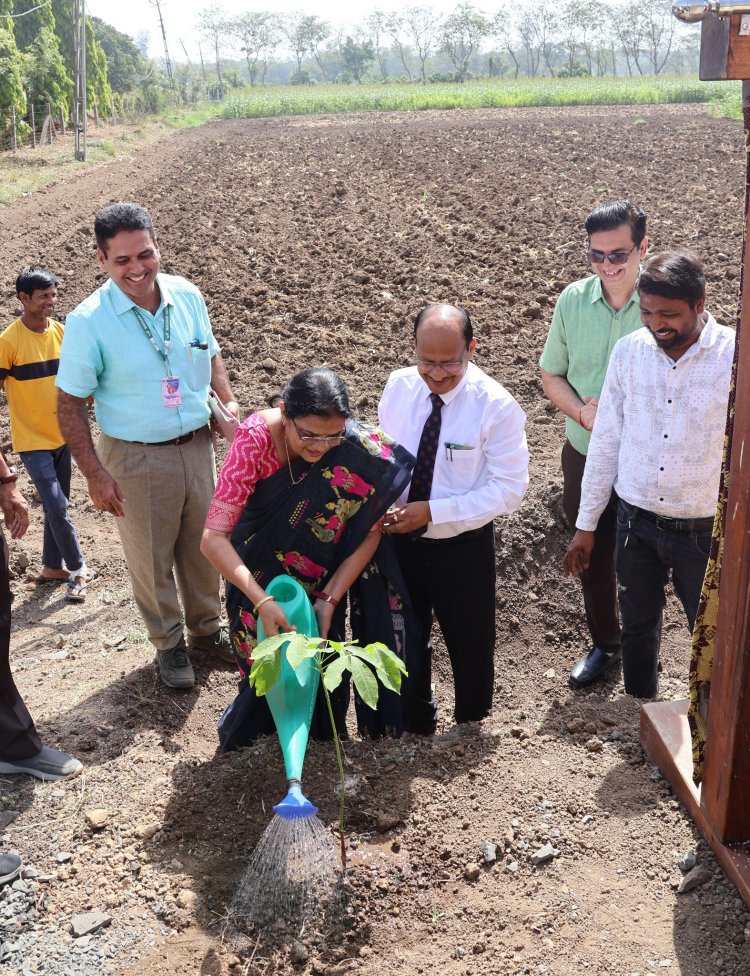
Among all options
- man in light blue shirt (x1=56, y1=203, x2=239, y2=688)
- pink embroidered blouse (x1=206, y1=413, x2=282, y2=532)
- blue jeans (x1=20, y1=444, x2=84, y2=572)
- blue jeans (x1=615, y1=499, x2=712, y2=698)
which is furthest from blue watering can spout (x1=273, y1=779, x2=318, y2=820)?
blue jeans (x1=20, y1=444, x2=84, y2=572)

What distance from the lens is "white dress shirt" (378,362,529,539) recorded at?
332cm

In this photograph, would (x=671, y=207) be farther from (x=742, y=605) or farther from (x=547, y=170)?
(x=742, y=605)

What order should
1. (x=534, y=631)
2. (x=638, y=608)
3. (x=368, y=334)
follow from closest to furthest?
(x=638, y=608)
(x=534, y=631)
(x=368, y=334)

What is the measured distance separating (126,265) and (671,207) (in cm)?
1040

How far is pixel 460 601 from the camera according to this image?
140 inches

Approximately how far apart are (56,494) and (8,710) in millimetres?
2088

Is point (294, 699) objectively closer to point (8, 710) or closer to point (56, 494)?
point (8, 710)

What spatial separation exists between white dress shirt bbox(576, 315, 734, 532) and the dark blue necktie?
0.62 meters

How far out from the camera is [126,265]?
3.74 meters

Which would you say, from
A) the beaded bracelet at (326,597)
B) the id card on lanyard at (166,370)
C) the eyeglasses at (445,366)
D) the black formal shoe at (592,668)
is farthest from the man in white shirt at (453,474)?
the id card on lanyard at (166,370)

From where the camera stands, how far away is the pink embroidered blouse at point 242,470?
3.01 meters

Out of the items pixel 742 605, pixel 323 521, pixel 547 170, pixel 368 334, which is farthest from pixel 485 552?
pixel 547 170

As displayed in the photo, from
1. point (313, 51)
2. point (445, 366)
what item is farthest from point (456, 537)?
point (313, 51)

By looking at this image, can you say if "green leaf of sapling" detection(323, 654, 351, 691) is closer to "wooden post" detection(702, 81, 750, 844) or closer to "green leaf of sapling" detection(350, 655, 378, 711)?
"green leaf of sapling" detection(350, 655, 378, 711)
